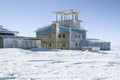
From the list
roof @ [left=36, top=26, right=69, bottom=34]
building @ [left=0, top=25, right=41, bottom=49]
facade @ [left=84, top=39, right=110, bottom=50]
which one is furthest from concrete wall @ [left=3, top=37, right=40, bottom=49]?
facade @ [left=84, top=39, right=110, bottom=50]

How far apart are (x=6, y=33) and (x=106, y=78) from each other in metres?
30.2

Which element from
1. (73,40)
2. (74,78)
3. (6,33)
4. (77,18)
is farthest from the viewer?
(77,18)

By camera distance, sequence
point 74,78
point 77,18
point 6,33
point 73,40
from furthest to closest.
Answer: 1. point 77,18
2. point 73,40
3. point 6,33
4. point 74,78

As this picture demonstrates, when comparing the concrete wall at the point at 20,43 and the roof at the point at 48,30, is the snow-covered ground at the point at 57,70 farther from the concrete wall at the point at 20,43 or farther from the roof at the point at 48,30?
the roof at the point at 48,30

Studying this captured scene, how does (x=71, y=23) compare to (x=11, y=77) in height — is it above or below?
above

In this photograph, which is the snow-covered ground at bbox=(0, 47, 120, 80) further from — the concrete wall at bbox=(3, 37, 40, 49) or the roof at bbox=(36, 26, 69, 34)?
the roof at bbox=(36, 26, 69, 34)

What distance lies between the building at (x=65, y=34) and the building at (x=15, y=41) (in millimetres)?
6840

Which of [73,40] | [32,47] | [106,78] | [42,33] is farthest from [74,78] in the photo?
[42,33]

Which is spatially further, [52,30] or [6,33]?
[52,30]

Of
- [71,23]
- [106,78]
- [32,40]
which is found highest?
[71,23]

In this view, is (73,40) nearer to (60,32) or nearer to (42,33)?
(60,32)

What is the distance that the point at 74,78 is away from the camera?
11.0 meters

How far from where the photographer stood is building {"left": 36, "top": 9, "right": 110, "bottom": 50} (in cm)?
4625

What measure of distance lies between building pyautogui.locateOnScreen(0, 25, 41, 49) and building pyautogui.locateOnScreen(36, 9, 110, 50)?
22.4ft
